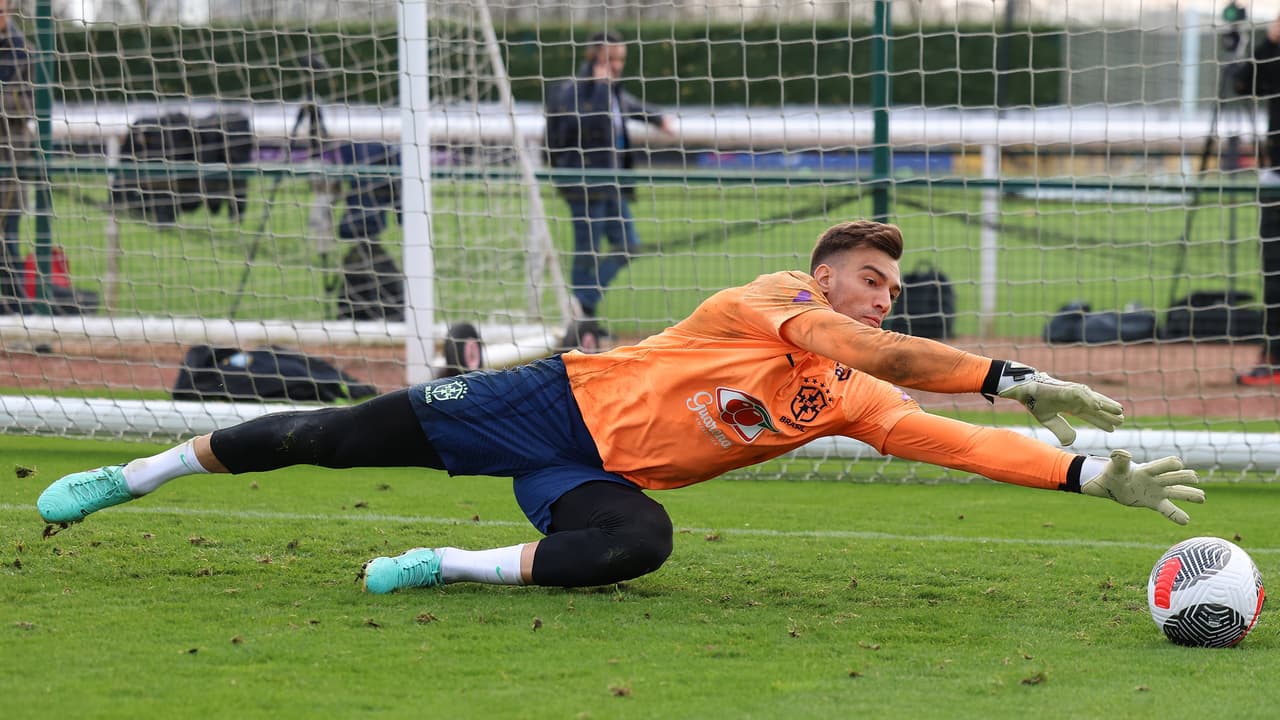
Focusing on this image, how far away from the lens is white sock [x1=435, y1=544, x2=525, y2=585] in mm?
3973

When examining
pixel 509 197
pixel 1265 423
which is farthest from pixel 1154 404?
pixel 509 197

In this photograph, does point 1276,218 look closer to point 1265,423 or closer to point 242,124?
point 1265,423

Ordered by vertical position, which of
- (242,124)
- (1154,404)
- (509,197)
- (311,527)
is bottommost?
(1154,404)

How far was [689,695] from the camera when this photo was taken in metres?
3.07

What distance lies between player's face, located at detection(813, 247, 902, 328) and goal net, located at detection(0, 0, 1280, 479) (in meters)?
2.39

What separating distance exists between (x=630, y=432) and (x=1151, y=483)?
1469mm

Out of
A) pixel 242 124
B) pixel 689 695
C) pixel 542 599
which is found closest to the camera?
pixel 689 695

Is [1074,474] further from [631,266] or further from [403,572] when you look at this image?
[631,266]

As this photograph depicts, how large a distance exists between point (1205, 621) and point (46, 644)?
2908 mm

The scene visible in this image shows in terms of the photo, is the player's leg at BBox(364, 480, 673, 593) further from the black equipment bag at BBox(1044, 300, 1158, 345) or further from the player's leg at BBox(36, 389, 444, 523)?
the black equipment bag at BBox(1044, 300, 1158, 345)

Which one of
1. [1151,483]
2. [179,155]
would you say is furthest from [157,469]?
[179,155]

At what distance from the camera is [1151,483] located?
12.2 ft

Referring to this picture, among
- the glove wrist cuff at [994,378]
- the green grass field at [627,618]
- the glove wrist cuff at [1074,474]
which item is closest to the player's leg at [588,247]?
the green grass field at [627,618]

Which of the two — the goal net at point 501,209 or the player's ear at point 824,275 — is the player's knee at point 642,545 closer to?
the player's ear at point 824,275
